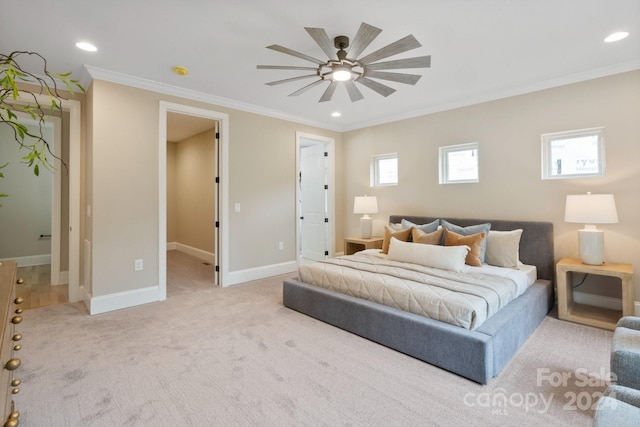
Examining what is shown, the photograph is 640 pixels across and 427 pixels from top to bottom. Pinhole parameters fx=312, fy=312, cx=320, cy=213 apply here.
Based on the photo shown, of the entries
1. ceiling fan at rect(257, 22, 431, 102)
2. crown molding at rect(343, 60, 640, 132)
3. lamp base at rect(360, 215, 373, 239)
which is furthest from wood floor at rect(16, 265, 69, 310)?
crown molding at rect(343, 60, 640, 132)

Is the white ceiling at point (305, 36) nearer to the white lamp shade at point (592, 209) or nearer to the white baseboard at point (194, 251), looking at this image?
the white lamp shade at point (592, 209)

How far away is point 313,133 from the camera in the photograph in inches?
222

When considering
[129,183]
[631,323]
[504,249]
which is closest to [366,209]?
[504,249]

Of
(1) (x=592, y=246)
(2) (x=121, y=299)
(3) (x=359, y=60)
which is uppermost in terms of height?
(3) (x=359, y=60)

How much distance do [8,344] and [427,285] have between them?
263 cm

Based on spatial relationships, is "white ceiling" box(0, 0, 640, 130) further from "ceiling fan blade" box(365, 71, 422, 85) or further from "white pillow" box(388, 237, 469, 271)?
"white pillow" box(388, 237, 469, 271)

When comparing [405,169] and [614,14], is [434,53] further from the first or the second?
[405,169]

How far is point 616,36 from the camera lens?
2727 millimetres

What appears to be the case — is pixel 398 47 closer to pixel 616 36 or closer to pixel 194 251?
pixel 616 36

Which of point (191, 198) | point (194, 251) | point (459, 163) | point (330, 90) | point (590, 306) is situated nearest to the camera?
point (330, 90)

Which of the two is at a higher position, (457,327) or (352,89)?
(352,89)

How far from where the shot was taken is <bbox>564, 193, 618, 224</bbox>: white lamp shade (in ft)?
10.0

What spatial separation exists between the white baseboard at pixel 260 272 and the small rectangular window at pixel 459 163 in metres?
2.81

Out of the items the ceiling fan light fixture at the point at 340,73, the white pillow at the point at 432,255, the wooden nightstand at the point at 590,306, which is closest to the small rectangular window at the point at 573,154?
the wooden nightstand at the point at 590,306
